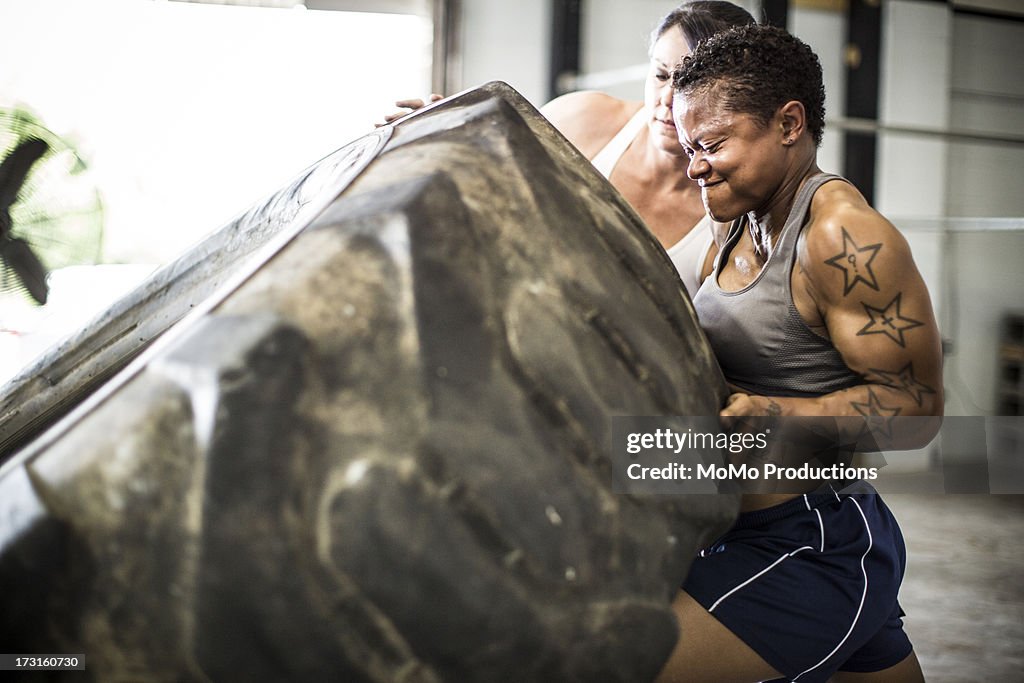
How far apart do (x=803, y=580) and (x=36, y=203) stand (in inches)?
98.7

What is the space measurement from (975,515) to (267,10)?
13.5 ft

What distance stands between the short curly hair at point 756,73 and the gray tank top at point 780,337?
0.11 m

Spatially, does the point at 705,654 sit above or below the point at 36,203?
below

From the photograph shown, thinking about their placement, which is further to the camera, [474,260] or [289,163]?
[289,163]

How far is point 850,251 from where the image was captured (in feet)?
3.69

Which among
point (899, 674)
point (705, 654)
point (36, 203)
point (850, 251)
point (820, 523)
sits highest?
point (850, 251)

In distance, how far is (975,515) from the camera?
14.3ft

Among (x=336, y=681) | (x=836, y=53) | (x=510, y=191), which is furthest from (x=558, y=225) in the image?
(x=836, y=53)

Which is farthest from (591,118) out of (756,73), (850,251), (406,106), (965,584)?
(965,584)

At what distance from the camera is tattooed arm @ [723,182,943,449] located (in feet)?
3.65

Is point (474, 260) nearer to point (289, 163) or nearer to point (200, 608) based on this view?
point (200, 608)

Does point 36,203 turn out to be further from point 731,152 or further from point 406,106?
point 731,152

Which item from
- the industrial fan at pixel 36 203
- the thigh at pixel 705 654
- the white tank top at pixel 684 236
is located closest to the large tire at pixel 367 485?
the thigh at pixel 705 654

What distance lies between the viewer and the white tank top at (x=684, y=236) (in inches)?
61.9
